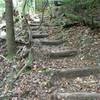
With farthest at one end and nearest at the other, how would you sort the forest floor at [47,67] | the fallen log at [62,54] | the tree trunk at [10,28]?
1. the fallen log at [62,54]
2. the tree trunk at [10,28]
3. the forest floor at [47,67]

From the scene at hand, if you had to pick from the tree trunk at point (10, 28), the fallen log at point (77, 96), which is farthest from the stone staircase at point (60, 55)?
the tree trunk at point (10, 28)

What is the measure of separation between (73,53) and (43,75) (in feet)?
5.44

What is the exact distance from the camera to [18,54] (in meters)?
7.49

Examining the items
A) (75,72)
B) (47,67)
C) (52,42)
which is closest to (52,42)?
(52,42)

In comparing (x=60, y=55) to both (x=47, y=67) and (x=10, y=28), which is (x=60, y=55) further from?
(x=10, y=28)

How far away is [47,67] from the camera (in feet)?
21.0

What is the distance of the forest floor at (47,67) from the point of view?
550 cm

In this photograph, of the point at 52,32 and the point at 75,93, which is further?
the point at 52,32

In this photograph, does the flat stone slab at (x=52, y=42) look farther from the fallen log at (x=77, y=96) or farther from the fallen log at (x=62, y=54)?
the fallen log at (x=77, y=96)

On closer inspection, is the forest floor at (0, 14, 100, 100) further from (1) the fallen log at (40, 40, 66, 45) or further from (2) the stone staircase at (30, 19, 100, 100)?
(1) the fallen log at (40, 40, 66, 45)

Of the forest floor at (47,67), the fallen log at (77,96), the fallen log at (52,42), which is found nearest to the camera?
the fallen log at (77,96)

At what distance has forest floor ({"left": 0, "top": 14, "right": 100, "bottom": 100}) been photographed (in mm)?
5500

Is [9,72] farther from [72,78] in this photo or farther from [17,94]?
[72,78]

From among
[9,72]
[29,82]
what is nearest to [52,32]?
[9,72]
